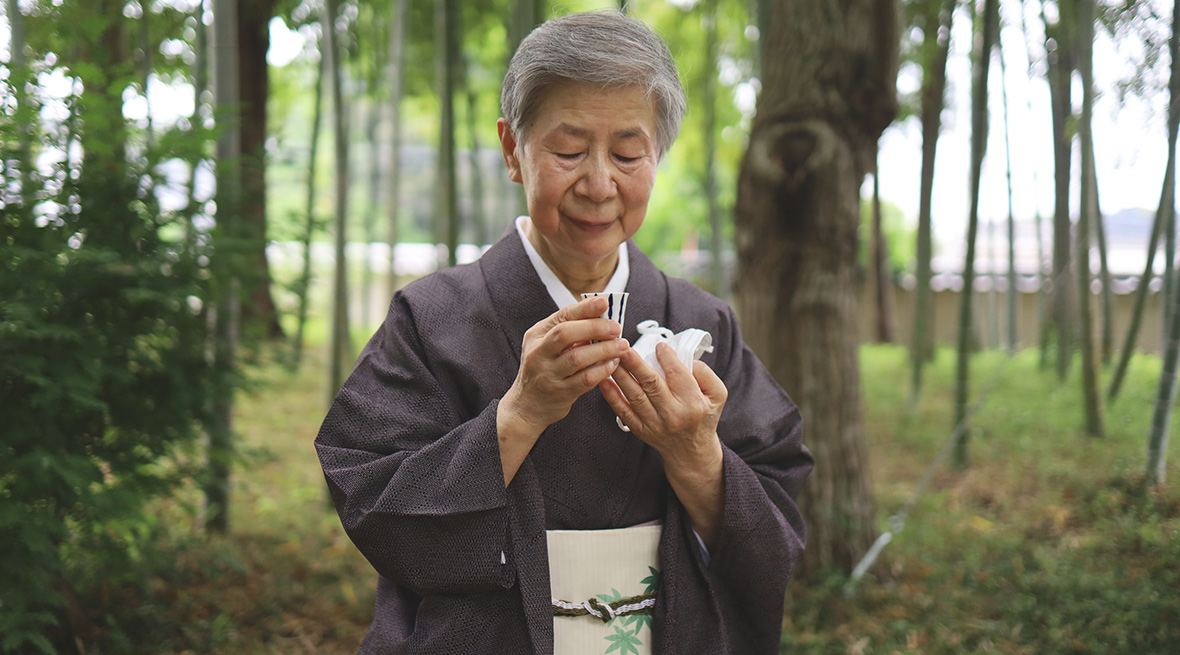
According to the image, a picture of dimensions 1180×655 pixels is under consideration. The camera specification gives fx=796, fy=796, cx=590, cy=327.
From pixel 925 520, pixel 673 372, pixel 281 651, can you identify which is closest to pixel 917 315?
pixel 925 520

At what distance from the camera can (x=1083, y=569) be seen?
3303mm

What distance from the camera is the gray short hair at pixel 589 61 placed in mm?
1415

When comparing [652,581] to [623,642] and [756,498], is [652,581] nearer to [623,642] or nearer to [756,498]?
[623,642]

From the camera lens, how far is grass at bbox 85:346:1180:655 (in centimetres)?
301

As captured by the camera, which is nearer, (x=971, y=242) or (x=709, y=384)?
(x=709, y=384)

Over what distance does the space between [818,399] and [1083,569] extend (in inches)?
49.4

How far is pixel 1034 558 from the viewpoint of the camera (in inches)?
140

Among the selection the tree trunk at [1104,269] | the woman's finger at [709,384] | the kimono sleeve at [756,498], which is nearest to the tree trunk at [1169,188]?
the tree trunk at [1104,269]

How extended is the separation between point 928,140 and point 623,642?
8.49 m

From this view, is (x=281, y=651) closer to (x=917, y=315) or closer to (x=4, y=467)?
(x=4, y=467)

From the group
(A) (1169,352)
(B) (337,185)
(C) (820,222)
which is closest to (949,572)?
(A) (1169,352)

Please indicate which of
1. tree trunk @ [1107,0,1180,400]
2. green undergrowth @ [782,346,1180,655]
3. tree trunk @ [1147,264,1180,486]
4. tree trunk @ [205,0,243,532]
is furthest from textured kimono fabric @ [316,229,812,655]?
tree trunk @ [1107,0,1180,400]

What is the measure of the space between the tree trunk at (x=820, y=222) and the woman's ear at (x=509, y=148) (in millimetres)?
2200

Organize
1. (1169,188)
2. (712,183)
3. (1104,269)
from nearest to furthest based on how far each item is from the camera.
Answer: (1169,188), (1104,269), (712,183)
